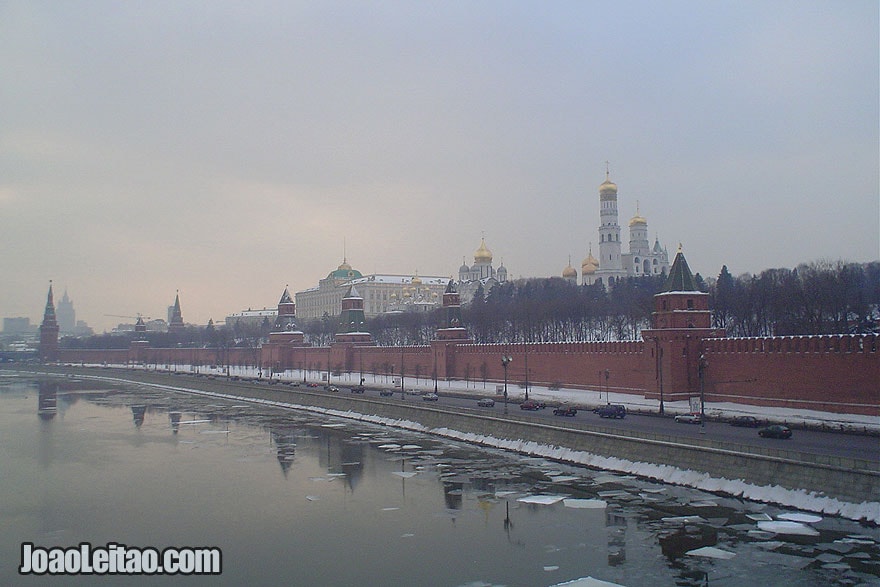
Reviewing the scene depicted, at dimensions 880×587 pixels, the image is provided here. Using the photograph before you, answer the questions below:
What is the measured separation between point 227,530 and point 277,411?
26.1 metres

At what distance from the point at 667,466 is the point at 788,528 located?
4888mm

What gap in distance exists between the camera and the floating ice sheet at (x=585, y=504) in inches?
676

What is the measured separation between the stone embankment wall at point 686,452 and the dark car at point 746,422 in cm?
589

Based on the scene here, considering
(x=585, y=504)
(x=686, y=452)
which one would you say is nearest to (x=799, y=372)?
(x=686, y=452)

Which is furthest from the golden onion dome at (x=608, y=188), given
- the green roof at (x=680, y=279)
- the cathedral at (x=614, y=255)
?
the green roof at (x=680, y=279)

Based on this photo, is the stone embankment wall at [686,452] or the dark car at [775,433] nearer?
the stone embankment wall at [686,452]

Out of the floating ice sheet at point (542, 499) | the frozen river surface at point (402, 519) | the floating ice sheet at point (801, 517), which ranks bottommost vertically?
the frozen river surface at point (402, 519)

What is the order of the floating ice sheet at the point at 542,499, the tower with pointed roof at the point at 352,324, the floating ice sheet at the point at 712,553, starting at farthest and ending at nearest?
the tower with pointed roof at the point at 352,324 < the floating ice sheet at the point at 542,499 < the floating ice sheet at the point at 712,553

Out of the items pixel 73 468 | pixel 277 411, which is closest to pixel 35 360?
pixel 277 411

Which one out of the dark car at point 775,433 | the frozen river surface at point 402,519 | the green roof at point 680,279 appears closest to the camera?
the frozen river surface at point 402,519

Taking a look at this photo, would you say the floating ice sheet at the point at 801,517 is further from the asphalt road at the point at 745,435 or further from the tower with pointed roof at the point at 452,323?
the tower with pointed roof at the point at 452,323

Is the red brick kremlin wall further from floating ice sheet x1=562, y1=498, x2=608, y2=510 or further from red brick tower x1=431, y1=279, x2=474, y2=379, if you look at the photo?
red brick tower x1=431, y1=279, x2=474, y2=379

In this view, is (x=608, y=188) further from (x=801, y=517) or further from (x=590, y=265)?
(x=801, y=517)

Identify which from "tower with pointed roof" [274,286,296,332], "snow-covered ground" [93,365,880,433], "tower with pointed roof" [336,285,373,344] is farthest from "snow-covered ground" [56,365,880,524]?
"tower with pointed roof" [274,286,296,332]
